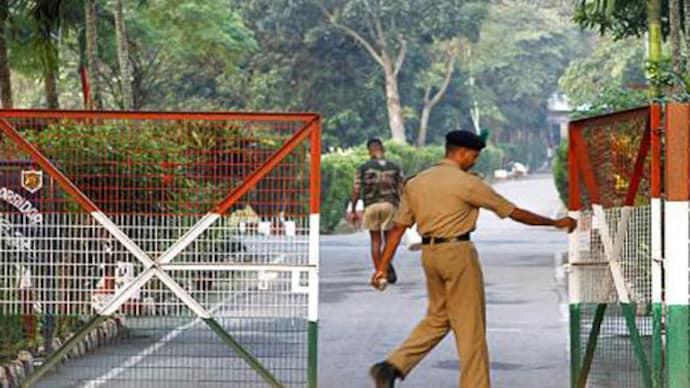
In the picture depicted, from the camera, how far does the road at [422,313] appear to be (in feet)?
47.2

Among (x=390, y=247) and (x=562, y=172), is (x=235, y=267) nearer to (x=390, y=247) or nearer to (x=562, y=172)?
(x=390, y=247)

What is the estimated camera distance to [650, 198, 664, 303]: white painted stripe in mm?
9984

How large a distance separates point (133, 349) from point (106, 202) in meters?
3.22

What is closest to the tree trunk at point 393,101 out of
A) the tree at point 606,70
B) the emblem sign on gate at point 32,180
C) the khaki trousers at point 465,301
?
the tree at point 606,70

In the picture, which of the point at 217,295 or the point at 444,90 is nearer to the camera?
the point at 217,295

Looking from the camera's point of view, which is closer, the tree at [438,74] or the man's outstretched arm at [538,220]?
the man's outstretched arm at [538,220]

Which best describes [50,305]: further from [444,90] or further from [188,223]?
[444,90]

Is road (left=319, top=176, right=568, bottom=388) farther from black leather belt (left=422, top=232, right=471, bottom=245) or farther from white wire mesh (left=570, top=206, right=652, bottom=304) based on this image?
black leather belt (left=422, top=232, right=471, bottom=245)

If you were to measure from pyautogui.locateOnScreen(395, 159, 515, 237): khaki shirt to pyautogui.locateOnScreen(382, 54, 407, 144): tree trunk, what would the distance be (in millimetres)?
54586

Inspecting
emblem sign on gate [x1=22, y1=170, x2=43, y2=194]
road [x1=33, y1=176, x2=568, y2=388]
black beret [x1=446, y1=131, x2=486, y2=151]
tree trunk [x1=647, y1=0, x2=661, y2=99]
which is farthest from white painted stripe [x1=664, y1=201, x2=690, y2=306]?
tree trunk [x1=647, y1=0, x2=661, y2=99]

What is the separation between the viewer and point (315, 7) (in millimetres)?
62406

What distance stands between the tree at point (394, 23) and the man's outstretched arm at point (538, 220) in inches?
2018

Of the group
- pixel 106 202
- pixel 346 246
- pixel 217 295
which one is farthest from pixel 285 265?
pixel 346 246

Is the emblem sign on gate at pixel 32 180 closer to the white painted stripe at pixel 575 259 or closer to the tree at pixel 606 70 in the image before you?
the white painted stripe at pixel 575 259
